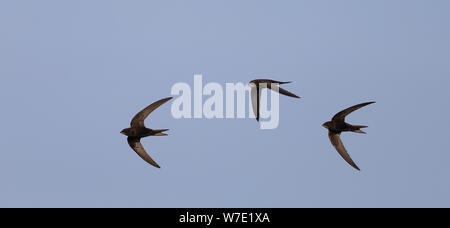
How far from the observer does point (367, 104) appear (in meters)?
16.1

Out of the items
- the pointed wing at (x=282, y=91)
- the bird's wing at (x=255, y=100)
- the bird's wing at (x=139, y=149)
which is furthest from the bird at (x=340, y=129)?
the bird's wing at (x=139, y=149)

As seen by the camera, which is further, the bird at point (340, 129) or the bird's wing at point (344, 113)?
the bird at point (340, 129)

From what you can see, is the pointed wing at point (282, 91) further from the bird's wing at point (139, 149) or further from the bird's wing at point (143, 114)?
the bird's wing at point (139, 149)

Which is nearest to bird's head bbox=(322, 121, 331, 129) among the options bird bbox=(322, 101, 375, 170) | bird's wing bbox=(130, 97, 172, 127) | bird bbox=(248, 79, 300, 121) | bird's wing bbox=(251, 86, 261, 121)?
bird bbox=(322, 101, 375, 170)

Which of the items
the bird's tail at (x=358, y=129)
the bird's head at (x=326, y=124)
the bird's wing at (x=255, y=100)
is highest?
the bird's wing at (x=255, y=100)

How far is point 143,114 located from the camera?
1648 cm

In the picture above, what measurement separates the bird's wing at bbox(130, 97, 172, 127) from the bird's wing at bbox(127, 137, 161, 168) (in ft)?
1.58

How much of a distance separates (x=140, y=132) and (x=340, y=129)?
4.70 m

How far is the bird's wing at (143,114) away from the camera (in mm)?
16212

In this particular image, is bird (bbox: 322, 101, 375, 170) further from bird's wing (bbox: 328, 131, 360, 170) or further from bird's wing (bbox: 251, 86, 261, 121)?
bird's wing (bbox: 251, 86, 261, 121)

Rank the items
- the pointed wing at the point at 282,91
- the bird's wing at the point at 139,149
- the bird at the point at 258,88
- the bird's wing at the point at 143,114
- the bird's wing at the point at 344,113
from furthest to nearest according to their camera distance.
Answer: the bird at the point at 258,88
the pointed wing at the point at 282,91
the bird's wing at the point at 139,149
the bird's wing at the point at 344,113
the bird's wing at the point at 143,114

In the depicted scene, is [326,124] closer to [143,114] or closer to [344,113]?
[344,113]

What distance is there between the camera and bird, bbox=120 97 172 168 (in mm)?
16375
